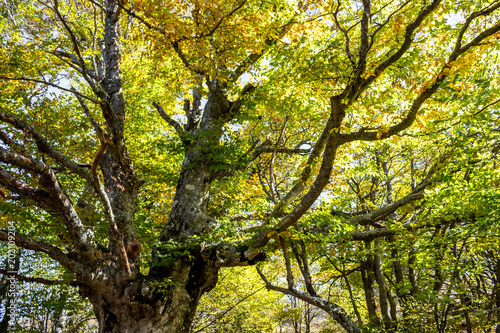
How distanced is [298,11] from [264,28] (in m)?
1.49

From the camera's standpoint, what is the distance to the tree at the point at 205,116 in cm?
344

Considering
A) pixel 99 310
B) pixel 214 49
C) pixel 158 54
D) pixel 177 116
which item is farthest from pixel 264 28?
pixel 177 116

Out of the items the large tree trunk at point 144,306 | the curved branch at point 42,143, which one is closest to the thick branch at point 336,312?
the large tree trunk at point 144,306

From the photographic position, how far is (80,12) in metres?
7.83

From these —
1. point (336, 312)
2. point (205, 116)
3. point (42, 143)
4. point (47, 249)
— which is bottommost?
point (336, 312)

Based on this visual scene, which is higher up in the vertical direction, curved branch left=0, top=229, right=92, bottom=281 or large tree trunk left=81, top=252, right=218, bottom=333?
curved branch left=0, top=229, right=92, bottom=281

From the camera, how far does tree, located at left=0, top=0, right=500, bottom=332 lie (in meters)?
3.44

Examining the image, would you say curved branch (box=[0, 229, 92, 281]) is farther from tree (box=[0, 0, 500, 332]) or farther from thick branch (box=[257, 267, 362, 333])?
thick branch (box=[257, 267, 362, 333])

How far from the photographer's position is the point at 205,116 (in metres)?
7.25

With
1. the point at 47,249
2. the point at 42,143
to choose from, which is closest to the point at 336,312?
the point at 47,249

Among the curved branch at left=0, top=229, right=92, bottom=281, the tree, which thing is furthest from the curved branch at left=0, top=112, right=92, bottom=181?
the curved branch at left=0, top=229, right=92, bottom=281

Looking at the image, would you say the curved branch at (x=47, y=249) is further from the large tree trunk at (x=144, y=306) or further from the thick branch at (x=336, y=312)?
the thick branch at (x=336, y=312)

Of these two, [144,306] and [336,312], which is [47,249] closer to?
[144,306]

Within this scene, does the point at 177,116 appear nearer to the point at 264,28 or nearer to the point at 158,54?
the point at 158,54
